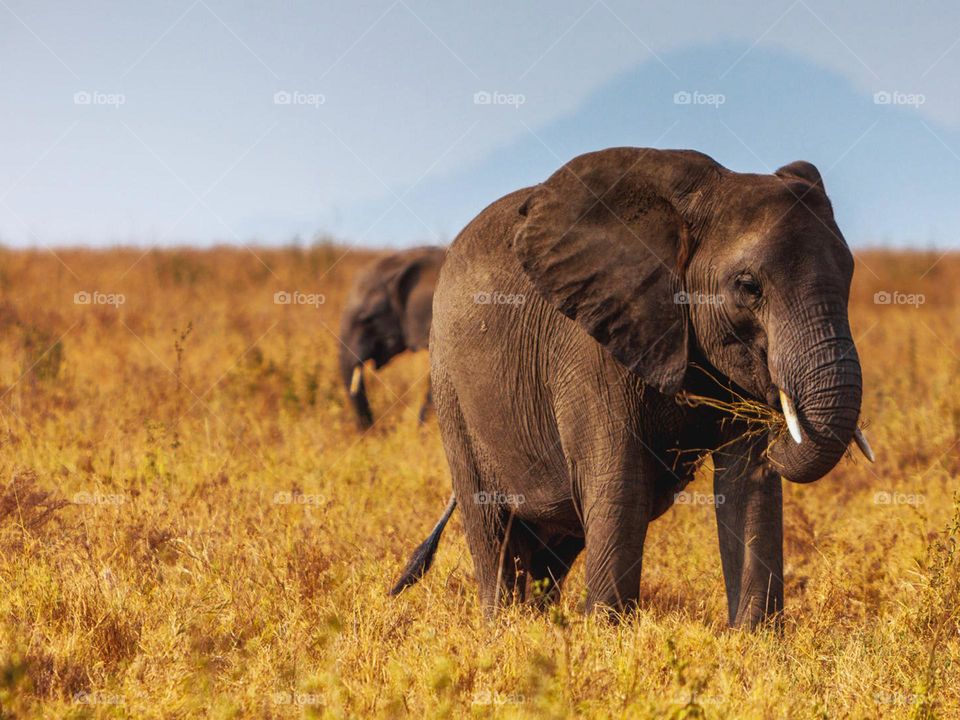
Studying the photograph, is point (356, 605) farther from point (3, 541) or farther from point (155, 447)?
point (155, 447)

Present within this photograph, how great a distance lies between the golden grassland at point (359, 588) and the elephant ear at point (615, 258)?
42.7 inches

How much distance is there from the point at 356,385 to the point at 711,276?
10309 mm

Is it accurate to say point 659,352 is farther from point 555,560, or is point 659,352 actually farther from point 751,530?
point 555,560

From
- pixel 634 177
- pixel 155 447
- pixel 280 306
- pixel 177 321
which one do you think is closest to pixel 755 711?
pixel 634 177

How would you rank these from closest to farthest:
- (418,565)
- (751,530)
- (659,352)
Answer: (659,352)
(751,530)
(418,565)

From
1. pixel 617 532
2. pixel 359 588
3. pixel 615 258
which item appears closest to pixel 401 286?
pixel 359 588

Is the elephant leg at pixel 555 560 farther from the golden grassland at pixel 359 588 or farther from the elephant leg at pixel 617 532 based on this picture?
the elephant leg at pixel 617 532

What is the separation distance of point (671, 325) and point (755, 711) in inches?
62.9

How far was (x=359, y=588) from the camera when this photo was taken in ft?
19.9

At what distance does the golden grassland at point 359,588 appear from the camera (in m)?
4.39

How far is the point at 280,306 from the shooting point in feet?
72.7

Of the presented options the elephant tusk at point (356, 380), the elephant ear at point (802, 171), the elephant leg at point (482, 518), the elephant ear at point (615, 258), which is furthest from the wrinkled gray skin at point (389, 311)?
the elephant ear at point (802, 171)

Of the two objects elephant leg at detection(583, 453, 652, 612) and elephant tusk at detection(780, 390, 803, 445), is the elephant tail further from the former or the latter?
elephant tusk at detection(780, 390, 803, 445)

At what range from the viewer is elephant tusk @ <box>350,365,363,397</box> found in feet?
49.0
